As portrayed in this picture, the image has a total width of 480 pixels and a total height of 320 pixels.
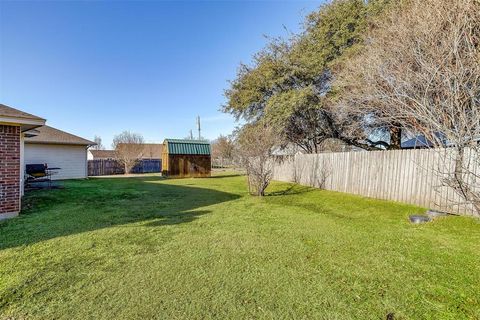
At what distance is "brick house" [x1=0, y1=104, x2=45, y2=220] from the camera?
16.5 feet

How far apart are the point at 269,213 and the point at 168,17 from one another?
919 centimetres

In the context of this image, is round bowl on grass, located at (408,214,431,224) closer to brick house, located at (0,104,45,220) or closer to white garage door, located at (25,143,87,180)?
brick house, located at (0,104,45,220)

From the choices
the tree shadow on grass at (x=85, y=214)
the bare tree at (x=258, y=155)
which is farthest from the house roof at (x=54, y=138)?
the bare tree at (x=258, y=155)

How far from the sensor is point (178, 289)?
96.4 inches

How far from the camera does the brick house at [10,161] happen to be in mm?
5043

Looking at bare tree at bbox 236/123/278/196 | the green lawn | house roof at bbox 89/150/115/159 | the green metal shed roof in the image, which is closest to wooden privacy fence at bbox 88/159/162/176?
the green metal shed roof

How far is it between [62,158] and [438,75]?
56.8 ft

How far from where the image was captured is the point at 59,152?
1412cm

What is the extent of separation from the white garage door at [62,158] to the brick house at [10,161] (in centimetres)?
1027

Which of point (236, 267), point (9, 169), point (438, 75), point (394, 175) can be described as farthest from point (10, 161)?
point (394, 175)

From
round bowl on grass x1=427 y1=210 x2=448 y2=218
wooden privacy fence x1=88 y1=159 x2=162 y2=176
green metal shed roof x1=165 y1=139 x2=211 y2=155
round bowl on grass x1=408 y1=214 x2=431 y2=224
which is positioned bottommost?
wooden privacy fence x1=88 y1=159 x2=162 y2=176

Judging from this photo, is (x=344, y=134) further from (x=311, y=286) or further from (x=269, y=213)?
(x=311, y=286)

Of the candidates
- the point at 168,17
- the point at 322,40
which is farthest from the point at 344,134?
the point at 168,17

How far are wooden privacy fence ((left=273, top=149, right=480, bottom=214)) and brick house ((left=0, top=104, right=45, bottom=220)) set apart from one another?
8.00 meters
